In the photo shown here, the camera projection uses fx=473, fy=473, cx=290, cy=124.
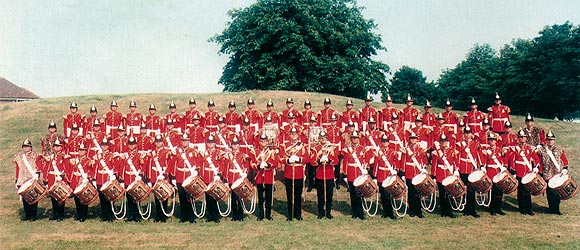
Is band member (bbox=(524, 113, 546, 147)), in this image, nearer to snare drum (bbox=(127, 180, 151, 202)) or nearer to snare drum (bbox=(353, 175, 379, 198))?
snare drum (bbox=(353, 175, 379, 198))

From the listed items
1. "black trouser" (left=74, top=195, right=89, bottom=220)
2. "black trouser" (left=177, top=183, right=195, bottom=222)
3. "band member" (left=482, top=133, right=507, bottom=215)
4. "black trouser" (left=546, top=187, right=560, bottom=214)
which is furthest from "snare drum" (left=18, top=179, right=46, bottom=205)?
A: "black trouser" (left=546, top=187, right=560, bottom=214)

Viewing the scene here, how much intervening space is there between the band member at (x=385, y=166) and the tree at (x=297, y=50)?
20.0 metres

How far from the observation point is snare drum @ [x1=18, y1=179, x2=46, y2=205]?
10.5 metres

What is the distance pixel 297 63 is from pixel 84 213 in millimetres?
22284

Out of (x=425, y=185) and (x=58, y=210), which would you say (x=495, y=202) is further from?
(x=58, y=210)

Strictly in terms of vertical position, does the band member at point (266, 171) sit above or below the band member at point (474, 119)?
below

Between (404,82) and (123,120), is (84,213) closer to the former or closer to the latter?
(123,120)

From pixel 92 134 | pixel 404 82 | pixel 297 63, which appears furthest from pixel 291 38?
pixel 404 82

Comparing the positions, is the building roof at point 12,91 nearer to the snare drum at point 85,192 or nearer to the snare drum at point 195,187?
the snare drum at point 85,192

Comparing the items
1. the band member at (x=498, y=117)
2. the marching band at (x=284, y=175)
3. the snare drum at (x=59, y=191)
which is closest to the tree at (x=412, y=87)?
the band member at (x=498, y=117)

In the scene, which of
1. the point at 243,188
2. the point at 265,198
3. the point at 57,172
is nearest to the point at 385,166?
the point at 265,198

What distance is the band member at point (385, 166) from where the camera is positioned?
35.3 feet

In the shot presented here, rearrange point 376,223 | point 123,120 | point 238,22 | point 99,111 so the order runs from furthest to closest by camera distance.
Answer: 1. point 238,22
2. point 99,111
3. point 123,120
4. point 376,223

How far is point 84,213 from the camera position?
11.0 meters
